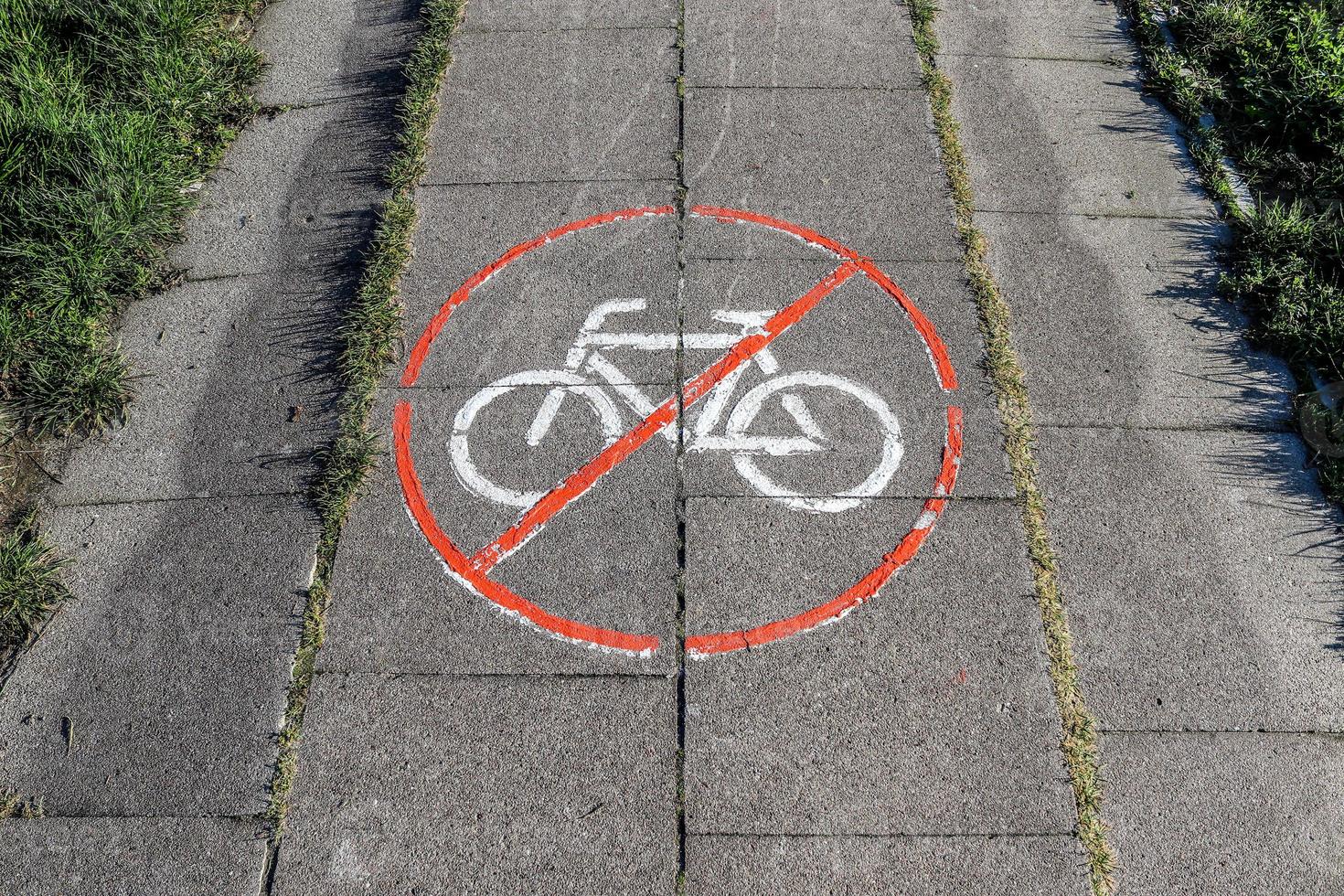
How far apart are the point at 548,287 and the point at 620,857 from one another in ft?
9.38

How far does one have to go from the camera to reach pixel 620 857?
358cm

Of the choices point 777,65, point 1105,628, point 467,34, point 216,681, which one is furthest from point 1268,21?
point 216,681

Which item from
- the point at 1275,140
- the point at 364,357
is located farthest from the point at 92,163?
the point at 1275,140

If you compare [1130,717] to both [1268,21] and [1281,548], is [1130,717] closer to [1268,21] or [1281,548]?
[1281,548]

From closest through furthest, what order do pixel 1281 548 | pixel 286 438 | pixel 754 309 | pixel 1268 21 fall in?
pixel 1281 548
pixel 286 438
pixel 754 309
pixel 1268 21

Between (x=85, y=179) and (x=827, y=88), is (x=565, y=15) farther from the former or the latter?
(x=85, y=179)

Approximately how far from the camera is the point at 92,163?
554cm

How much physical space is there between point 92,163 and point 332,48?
6.20 ft

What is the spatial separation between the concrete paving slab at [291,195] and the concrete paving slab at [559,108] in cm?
46

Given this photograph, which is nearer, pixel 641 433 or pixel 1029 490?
pixel 1029 490

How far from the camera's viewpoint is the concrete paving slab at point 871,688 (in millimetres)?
3680

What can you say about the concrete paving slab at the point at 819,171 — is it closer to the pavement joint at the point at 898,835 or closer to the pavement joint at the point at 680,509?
the pavement joint at the point at 680,509

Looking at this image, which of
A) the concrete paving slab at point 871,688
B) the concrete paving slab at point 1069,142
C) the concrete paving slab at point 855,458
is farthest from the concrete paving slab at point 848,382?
the concrete paving slab at point 1069,142

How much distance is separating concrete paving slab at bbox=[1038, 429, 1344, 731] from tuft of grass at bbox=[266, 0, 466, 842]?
309cm
